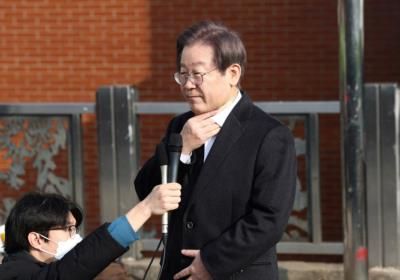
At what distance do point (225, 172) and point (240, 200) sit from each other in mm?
120

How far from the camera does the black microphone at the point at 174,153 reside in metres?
3.74

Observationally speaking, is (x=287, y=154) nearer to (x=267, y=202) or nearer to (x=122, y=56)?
(x=267, y=202)

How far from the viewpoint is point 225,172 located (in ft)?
12.7

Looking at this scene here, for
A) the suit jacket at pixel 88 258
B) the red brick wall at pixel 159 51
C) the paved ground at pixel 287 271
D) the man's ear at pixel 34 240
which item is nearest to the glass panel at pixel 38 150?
the paved ground at pixel 287 271

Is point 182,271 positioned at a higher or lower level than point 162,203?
lower

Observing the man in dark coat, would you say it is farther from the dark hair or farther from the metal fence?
the metal fence

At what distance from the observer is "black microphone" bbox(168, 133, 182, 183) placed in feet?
12.3

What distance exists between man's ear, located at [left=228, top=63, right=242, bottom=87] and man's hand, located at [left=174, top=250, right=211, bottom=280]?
0.65 m

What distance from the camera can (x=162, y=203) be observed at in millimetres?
3416

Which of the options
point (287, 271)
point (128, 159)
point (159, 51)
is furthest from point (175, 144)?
point (159, 51)

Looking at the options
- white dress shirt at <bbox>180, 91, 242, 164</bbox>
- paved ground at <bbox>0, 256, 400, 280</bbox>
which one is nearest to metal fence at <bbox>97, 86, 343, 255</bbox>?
paved ground at <bbox>0, 256, 400, 280</bbox>

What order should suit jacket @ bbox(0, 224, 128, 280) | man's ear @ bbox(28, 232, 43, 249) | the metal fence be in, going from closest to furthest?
1. suit jacket @ bbox(0, 224, 128, 280)
2. man's ear @ bbox(28, 232, 43, 249)
3. the metal fence

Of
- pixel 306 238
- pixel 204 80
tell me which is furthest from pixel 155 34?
pixel 204 80

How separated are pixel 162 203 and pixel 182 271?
52 cm
